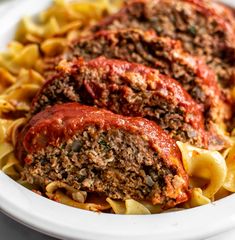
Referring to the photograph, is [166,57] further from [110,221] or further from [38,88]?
[110,221]

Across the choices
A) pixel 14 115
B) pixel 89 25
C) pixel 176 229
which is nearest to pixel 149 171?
pixel 176 229

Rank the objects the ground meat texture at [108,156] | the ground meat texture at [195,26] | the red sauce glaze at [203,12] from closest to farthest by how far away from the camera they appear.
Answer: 1. the ground meat texture at [108,156]
2. the ground meat texture at [195,26]
3. the red sauce glaze at [203,12]

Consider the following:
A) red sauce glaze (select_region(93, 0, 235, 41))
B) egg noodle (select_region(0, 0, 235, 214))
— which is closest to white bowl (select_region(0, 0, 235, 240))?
egg noodle (select_region(0, 0, 235, 214))

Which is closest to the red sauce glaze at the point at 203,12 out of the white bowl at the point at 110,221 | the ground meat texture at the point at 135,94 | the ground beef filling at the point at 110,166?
the ground meat texture at the point at 135,94

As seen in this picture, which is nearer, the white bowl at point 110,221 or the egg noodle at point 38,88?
the white bowl at point 110,221

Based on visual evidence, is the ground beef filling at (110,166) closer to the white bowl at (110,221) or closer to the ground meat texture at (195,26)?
the white bowl at (110,221)

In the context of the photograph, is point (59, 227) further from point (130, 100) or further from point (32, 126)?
point (130, 100)

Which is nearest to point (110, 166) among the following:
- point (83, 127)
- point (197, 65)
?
point (83, 127)
